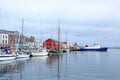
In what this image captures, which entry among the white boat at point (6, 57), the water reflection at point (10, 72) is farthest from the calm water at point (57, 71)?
the white boat at point (6, 57)

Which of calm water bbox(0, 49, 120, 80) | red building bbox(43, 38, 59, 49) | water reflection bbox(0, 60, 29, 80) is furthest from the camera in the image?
red building bbox(43, 38, 59, 49)

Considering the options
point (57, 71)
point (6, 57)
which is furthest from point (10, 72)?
point (6, 57)

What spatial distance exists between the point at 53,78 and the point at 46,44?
126 metres

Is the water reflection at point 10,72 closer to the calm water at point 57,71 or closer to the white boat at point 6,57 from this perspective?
the calm water at point 57,71

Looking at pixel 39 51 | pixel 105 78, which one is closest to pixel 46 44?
pixel 39 51

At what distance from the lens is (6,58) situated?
223ft

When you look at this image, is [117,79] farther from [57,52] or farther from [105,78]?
[57,52]

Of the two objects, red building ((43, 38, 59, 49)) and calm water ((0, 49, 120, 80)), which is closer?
calm water ((0, 49, 120, 80))

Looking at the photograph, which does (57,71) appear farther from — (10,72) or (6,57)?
(6,57)

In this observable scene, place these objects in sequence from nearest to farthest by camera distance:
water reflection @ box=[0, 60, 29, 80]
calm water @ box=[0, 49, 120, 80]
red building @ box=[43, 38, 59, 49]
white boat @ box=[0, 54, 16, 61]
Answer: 1. water reflection @ box=[0, 60, 29, 80]
2. calm water @ box=[0, 49, 120, 80]
3. white boat @ box=[0, 54, 16, 61]
4. red building @ box=[43, 38, 59, 49]

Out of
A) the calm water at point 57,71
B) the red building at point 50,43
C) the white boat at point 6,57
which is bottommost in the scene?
the calm water at point 57,71

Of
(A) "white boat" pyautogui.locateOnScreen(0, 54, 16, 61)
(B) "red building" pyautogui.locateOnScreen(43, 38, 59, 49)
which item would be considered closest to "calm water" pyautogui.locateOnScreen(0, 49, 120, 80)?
(A) "white boat" pyautogui.locateOnScreen(0, 54, 16, 61)

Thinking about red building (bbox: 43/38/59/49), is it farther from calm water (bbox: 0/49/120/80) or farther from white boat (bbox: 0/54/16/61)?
calm water (bbox: 0/49/120/80)

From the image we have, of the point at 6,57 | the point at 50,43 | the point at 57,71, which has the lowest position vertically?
the point at 57,71
